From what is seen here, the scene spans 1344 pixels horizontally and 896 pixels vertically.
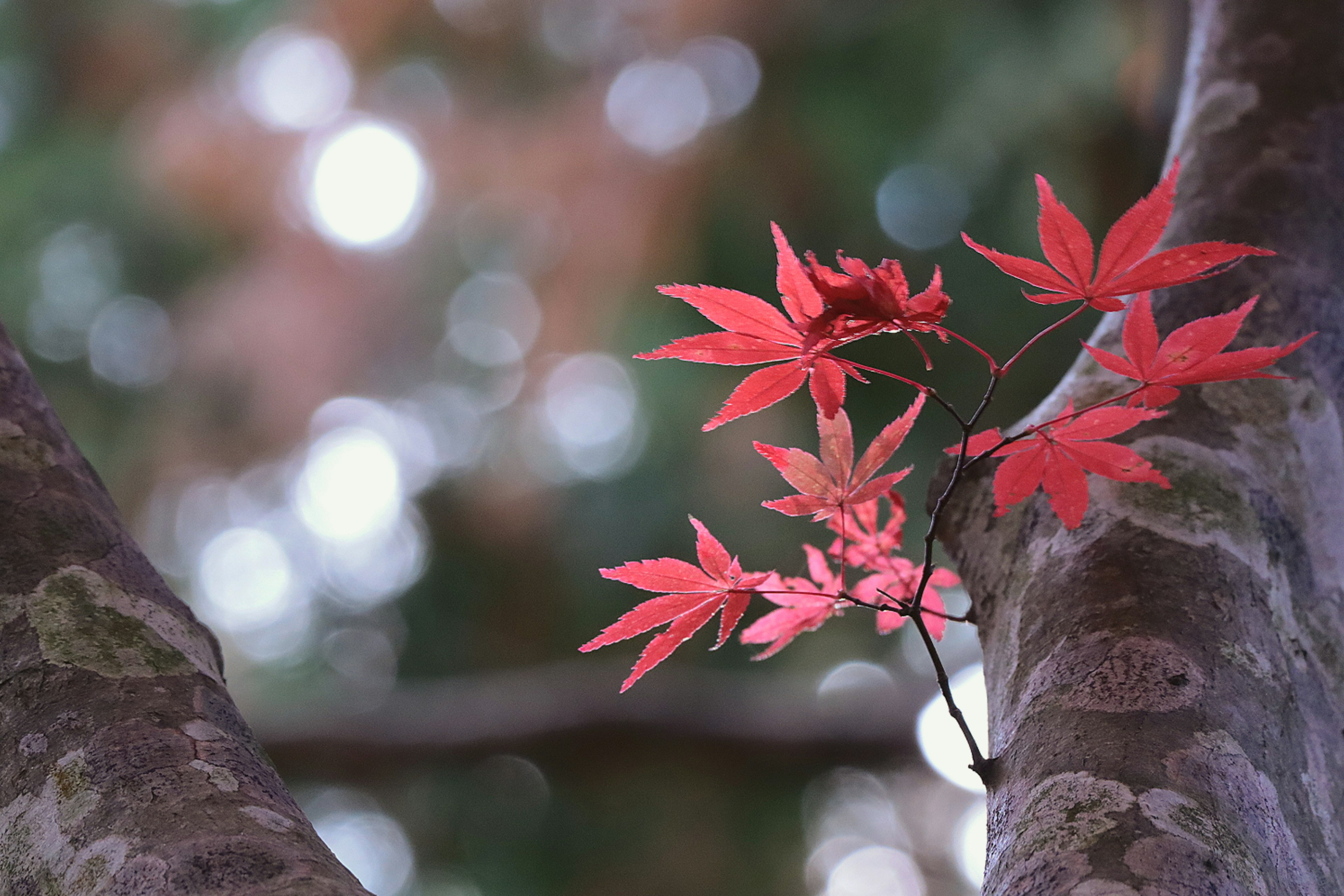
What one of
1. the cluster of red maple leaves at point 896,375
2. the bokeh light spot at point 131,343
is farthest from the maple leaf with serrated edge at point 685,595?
the bokeh light spot at point 131,343

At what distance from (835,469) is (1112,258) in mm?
157

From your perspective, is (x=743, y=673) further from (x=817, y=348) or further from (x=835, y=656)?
(x=817, y=348)

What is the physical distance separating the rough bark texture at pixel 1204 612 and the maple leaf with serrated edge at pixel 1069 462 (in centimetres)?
8

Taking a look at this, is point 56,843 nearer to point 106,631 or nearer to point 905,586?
point 106,631

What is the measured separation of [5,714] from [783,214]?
7.90 feet

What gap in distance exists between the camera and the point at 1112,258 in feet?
1.51

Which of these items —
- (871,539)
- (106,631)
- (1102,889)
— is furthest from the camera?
(871,539)

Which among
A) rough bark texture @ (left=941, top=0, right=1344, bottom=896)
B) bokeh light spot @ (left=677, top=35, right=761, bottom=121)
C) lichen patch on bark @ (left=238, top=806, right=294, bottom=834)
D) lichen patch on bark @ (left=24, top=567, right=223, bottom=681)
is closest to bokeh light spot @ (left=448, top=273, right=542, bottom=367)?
bokeh light spot @ (left=677, top=35, right=761, bottom=121)

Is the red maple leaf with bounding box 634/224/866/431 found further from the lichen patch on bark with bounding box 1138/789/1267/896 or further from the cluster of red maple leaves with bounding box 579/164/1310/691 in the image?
the lichen patch on bark with bounding box 1138/789/1267/896

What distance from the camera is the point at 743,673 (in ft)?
10.4

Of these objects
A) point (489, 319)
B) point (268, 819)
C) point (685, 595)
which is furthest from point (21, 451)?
point (489, 319)

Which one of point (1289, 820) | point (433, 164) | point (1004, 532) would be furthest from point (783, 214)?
point (1289, 820)

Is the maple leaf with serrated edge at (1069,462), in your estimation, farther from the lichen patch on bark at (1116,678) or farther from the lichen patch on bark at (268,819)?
the lichen patch on bark at (268,819)

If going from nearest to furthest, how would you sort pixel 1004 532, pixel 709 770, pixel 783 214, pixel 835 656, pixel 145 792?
pixel 145 792
pixel 1004 532
pixel 709 770
pixel 783 214
pixel 835 656
